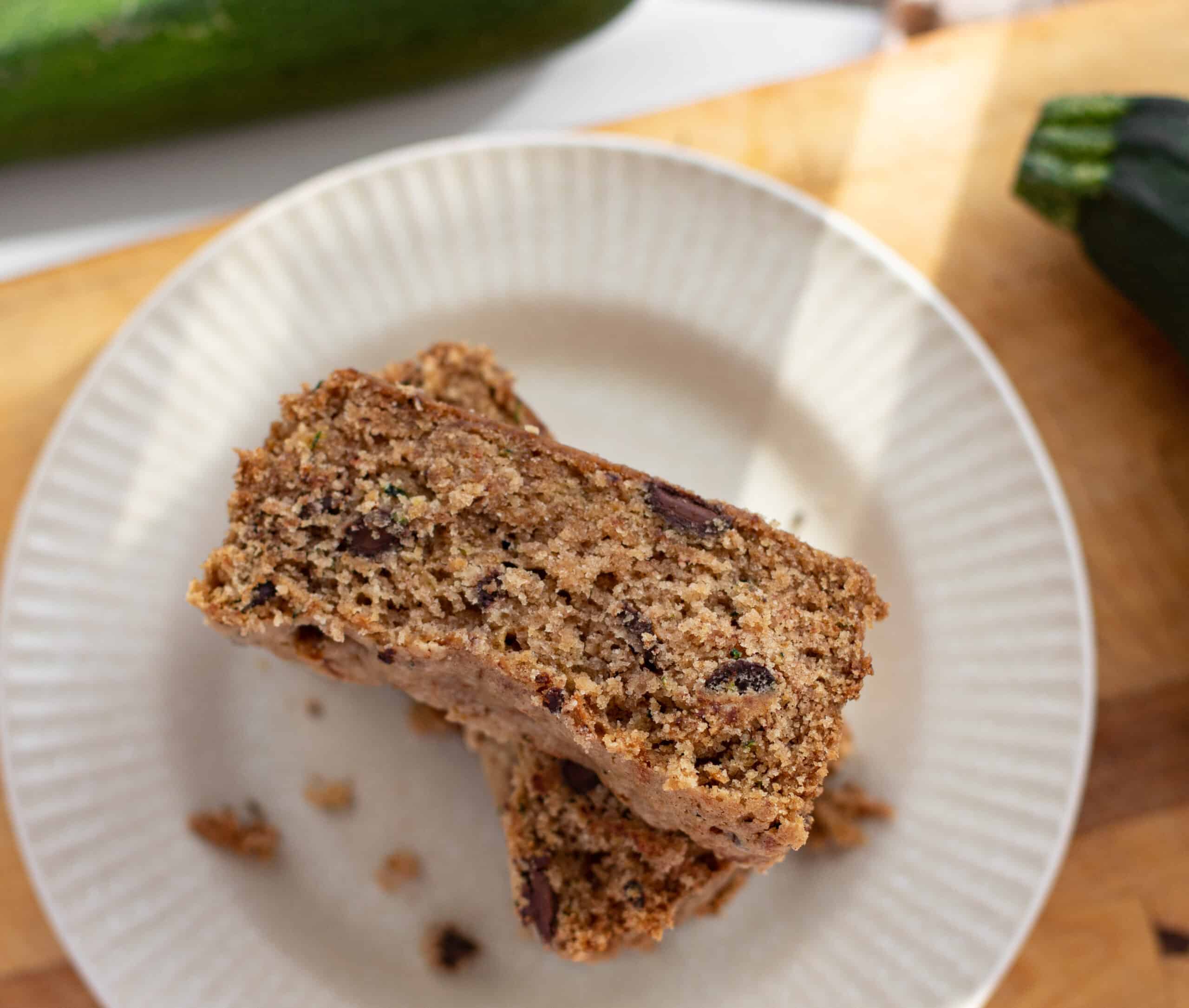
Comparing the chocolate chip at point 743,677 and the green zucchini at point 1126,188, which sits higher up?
the green zucchini at point 1126,188

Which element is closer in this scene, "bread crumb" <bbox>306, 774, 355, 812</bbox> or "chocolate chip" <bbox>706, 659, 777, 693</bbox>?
"chocolate chip" <bbox>706, 659, 777, 693</bbox>

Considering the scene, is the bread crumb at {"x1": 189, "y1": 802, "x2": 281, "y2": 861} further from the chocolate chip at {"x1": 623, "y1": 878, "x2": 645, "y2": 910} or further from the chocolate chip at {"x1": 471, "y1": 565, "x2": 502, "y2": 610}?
the chocolate chip at {"x1": 471, "y1": 565, "x2": 502, "y2": 610}

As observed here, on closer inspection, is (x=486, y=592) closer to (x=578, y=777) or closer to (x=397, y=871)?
(x=578, y=777)

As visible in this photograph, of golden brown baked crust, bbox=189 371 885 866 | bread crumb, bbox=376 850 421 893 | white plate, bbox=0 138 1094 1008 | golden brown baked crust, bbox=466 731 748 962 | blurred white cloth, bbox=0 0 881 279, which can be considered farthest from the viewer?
blurred white cloth, bbox=0 0 881 279

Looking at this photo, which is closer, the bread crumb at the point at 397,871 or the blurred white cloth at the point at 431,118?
the bread crumb at the point at 397,871

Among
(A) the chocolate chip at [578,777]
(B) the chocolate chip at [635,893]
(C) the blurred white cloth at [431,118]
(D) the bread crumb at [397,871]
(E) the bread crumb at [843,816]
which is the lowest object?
(D) the bread crumb at [397,871]

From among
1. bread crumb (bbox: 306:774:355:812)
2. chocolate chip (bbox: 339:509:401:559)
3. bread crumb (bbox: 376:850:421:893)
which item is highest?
chocolate chip (bbox: 339:509:401:559)

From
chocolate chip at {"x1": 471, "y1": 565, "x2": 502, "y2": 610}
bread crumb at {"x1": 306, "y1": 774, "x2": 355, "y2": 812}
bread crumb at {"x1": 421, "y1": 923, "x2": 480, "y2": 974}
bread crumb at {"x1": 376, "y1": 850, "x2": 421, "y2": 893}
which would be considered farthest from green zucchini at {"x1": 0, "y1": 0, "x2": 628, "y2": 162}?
bread crumb at {"x1": 421, "y1": 923, "x2": 480, "y2": 974}

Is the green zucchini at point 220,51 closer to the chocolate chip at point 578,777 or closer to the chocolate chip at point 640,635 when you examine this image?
the chocolate chip at point 640,635

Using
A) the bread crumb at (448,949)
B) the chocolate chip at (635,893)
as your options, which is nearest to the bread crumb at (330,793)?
the bread crumb at (448,949)
